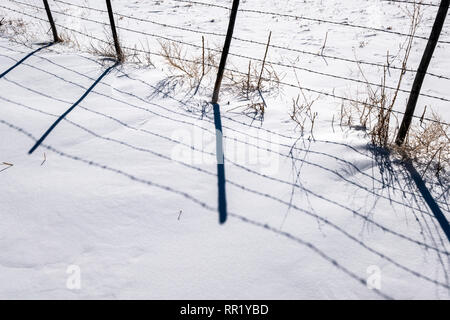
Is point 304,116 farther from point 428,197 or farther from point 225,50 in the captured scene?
point 428,197

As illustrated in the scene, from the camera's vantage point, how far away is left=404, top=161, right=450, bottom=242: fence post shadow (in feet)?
7.21

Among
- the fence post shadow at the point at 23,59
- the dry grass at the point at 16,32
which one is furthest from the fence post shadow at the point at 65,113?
the dry grass at the point at 16,32

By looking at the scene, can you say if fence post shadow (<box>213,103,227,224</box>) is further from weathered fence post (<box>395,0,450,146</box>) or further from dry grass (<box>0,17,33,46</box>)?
dry grass (<box>0,17,33,46</box>)

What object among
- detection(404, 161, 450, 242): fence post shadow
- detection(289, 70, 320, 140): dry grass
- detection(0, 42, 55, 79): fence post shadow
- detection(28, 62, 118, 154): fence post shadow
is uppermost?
detection(0, 42, 55, 79): fence post shadow

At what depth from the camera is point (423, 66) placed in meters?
2.53

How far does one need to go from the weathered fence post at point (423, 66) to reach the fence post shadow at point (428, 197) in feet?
0.93

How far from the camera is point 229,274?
1822 mm

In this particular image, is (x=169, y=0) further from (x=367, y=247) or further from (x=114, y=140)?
(x=367, y=247)

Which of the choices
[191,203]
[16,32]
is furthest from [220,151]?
[16,32]

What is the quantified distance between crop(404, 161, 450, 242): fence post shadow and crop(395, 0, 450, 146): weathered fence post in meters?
0.28

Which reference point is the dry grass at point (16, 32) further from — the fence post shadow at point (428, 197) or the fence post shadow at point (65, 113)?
the fence post shadow at point (428, 197)

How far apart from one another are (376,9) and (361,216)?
6764 mm

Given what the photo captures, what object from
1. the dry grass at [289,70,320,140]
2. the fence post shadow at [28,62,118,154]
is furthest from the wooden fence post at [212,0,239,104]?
the fence post shadow at [28,62,118,154]
